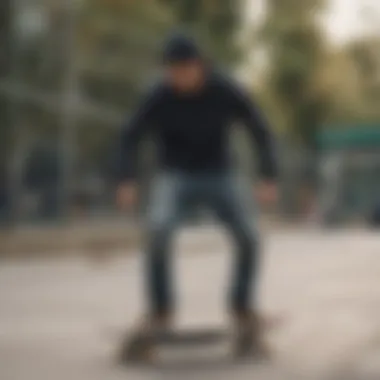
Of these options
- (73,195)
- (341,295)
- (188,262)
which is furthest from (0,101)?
(341,295)

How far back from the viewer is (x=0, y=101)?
151cm

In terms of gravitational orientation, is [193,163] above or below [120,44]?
below

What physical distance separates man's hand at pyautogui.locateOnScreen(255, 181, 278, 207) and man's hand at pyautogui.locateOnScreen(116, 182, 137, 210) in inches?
5.8

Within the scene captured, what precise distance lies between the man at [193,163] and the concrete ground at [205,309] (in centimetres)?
4

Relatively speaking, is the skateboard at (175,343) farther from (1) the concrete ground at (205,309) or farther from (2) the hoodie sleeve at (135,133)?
(2) the hoodie sleeve at (135,133)

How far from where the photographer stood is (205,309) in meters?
1.53

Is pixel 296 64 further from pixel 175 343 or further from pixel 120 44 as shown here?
pixel 175 343

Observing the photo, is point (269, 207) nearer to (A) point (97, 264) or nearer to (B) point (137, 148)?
(B) point (137, 148)

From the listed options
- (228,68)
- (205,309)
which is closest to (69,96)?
(228,68)

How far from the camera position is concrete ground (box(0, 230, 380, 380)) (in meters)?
1.41

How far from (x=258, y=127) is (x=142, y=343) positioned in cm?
29

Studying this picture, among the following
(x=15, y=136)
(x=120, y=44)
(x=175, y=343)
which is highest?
(x=120, y=44)

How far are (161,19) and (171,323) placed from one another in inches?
14.4

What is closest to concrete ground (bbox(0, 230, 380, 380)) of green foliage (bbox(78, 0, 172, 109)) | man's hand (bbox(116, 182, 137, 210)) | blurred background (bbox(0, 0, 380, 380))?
blurred background (bbox(0, 0, 380, 380))
